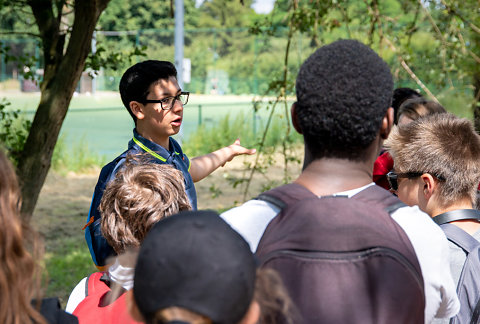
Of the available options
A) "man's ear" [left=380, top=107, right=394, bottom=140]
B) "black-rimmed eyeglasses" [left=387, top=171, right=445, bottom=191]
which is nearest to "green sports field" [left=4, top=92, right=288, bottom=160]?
"black-rimmed eyeglasses" [left=387, top=171, right=445, bottom=191]

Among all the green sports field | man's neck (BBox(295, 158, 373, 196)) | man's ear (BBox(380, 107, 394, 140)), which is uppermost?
man's ear (BBox(380, 107, 394, 140))

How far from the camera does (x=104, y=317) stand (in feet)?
5.79

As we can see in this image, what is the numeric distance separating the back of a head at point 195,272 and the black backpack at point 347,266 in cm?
21

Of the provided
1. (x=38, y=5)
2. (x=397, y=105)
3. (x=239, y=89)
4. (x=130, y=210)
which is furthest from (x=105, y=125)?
(x=130, y=210)

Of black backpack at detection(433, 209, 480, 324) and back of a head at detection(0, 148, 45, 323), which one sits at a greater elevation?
back of a head at detection(0, 148, 45, 323)

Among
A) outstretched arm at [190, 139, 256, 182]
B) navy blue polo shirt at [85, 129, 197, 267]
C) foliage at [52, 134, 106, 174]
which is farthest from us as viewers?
foliage at [52, 134, 106, 174]

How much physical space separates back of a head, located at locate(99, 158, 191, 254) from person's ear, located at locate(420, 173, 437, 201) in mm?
852

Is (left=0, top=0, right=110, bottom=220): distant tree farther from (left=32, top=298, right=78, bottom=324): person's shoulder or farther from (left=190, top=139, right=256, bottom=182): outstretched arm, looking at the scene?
(left=32, top=298, right=78, bottom=324): person's shoulder

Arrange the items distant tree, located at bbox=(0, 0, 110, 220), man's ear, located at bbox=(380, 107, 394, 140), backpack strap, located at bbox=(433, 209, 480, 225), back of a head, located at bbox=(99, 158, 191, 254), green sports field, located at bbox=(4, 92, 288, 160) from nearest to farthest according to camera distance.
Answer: man's ear, located at bbox=(380, 107, 394, 140)
back of a head, located at bbox=(99, 158, 191, 254)
backpack strap, located at bbox=(433, 209, 480, 225)
distant tree, located at bbox=(0, 0, 110, 220)
green sports field, located at bbox=(4, 92, 288, 160)

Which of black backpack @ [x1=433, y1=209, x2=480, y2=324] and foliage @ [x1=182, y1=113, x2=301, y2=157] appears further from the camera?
foliage @ [x1=182, y1=113, x2=301, y2=157]

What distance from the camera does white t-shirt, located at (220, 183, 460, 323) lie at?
4.48 feet

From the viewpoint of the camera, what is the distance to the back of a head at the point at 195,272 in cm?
104

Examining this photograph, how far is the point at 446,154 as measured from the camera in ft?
6.92

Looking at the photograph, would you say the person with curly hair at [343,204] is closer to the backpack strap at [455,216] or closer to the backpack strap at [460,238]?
the backpack strap at [460,238]
